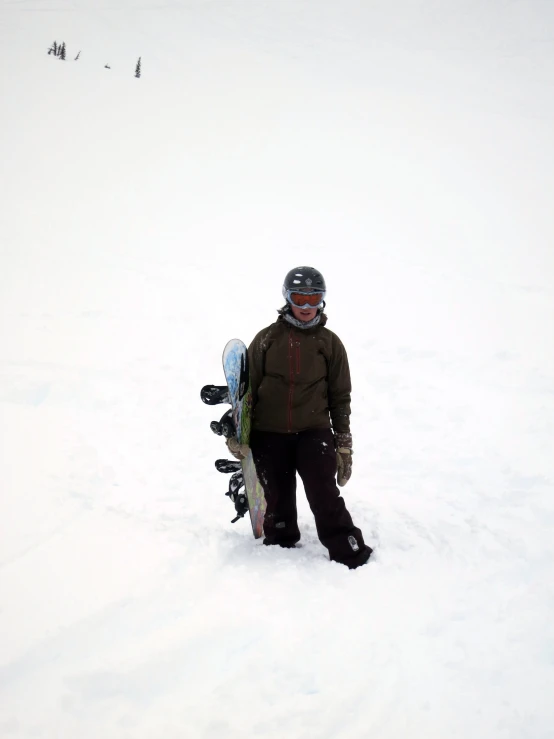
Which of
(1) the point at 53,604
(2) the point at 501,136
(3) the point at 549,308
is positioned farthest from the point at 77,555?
(2) the point at 501,136

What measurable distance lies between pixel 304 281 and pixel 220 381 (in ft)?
13.0

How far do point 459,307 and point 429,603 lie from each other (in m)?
6.96

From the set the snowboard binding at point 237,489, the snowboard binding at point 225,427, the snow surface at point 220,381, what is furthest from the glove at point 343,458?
the snowboard binding at point 225,427

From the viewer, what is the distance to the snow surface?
2555mm

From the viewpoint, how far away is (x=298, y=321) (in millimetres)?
3701

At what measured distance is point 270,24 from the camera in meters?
39.4

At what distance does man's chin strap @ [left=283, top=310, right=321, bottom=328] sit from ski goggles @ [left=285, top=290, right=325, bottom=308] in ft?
0.30

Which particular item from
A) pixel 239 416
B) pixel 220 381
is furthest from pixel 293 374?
pixel 220 381

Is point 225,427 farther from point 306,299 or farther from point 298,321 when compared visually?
point 306,299

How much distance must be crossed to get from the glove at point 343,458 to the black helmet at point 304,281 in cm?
109

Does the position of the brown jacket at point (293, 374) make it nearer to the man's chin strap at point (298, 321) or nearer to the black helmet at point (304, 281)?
the man's chin strap at point (298, 321)

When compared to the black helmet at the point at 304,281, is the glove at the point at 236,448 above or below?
below

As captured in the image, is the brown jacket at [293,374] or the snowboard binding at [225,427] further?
the brown jacket at [293,374]

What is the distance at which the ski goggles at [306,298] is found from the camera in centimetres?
363
